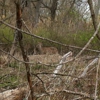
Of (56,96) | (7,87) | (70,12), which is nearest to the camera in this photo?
(56,96)

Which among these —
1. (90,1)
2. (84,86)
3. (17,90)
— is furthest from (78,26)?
(90,1)

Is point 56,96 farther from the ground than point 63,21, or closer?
closer

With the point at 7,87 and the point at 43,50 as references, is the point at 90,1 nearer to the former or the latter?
the point at 7,87

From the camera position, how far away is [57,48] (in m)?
8.64

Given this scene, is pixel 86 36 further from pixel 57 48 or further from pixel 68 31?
pixel 57 48

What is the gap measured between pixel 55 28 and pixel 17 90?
5.79 meters

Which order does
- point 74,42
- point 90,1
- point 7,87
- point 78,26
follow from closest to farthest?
1. point 90,1
2. point 7,87
3. point 78,26
4. point 74,42

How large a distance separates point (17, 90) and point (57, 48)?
5.80m

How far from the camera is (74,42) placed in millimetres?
8164

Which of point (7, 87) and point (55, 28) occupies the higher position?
point (55, 28)

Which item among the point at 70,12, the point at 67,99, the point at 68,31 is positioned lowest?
the point at 67,99

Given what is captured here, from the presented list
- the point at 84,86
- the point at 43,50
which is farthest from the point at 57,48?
the point at 84,86

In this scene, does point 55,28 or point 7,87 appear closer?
point 7,87

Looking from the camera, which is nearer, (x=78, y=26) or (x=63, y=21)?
(x=78, y=26)
